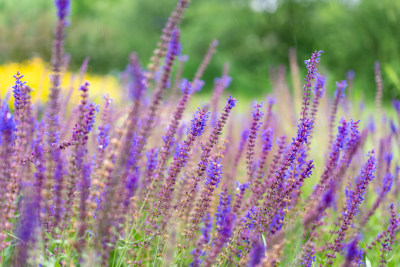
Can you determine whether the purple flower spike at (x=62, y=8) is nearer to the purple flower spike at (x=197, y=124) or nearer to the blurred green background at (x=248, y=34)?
the purple flower spike at (x=197, y=124)

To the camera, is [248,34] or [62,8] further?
[248,34]

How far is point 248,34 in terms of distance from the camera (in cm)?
2669

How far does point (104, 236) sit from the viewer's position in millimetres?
1462

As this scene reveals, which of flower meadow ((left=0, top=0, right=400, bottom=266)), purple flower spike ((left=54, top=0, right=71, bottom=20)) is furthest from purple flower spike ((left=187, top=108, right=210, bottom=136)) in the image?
Result: purple flower spike ((left=54, top=0, right=71, bottom=20))

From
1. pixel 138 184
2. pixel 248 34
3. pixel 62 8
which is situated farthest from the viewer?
pixel 248 34

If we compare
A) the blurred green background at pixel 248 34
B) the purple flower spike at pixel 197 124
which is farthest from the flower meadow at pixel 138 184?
the blurred green background at pixel 248 34

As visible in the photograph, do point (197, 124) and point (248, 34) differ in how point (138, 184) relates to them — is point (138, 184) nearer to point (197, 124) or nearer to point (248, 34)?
point (197, 124)

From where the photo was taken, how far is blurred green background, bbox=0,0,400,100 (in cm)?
1992

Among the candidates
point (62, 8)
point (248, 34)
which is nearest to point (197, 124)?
point (62, 8)

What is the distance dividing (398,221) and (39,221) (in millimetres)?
1745

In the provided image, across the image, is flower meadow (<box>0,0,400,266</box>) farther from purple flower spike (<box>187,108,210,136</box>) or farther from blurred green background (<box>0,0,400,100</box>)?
blurred green background (<box>0,0,400,100</box>)

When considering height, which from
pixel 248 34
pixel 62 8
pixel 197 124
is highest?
pixel 248 34

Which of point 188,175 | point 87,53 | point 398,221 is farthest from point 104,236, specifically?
point 87,53

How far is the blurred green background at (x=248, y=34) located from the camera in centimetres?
1992
